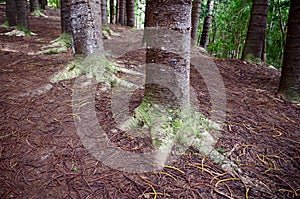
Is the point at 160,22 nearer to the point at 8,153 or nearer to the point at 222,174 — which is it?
the point at 222,174

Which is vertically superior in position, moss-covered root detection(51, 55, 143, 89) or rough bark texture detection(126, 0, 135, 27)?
rough bark texture detection(126, 0, 135, 27)

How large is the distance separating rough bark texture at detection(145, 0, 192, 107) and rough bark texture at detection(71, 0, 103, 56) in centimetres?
150

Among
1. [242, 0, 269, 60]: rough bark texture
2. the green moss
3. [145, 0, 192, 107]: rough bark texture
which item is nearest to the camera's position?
[145, 0, 192, 107]: rough bark texture

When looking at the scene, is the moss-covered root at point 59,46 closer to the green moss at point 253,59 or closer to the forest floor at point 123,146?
the forest floor at point 123,146

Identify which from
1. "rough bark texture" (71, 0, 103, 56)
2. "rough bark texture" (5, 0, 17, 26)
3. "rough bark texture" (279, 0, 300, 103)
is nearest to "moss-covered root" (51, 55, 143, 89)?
"rough bark texture" (71, 0, 103, 56)

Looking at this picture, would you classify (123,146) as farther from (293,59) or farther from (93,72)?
(293,59)

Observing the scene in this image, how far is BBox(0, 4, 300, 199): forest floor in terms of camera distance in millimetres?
1562

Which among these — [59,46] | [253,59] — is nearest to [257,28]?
[253,59]

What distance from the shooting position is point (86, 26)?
10.5 feet

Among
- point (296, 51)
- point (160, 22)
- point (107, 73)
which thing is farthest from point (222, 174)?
point (296, 51)

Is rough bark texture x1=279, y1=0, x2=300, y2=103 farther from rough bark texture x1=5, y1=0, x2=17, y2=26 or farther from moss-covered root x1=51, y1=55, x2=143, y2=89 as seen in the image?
rough bark texture x1=5, y1=0, x2=17, y2=26

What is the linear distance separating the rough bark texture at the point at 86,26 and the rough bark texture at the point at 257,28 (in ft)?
13.9

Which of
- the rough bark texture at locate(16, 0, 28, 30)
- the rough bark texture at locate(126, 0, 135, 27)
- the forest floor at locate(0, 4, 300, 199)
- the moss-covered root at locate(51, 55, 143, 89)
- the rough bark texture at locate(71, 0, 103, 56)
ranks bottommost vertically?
the forest floor at locate(0, 4, 300, 199)

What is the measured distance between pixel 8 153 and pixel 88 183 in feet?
2.78
